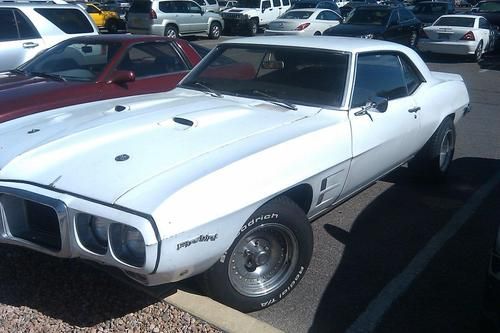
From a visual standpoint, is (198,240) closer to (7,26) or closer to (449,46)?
(7,26)

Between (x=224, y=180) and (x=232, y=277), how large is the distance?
1.99 ft

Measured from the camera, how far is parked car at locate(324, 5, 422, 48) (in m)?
15.1

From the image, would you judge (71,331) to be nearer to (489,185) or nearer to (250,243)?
(250,243)

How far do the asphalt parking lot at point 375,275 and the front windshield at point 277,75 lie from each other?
1.01m

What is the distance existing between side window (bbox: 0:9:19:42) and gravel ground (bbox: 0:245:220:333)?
517cm

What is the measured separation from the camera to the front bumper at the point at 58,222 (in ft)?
8.14

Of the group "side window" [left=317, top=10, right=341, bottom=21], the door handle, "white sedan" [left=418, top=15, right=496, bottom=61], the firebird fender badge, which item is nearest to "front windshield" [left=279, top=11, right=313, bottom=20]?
"side window" [left=317, top=10, right=341, bottom=21]

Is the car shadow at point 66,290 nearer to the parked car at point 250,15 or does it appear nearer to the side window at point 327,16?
the side window at point 327,16

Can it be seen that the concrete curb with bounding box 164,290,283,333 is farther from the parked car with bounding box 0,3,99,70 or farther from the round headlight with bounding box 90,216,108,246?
the parked car with bounding box 0,3,99,70

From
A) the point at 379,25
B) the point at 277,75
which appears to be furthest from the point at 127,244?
the point at 379,25

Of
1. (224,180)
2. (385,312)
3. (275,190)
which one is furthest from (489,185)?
(224,180)

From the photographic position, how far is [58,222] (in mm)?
2699

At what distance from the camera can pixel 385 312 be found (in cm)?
318

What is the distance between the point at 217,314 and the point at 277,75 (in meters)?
2.04
